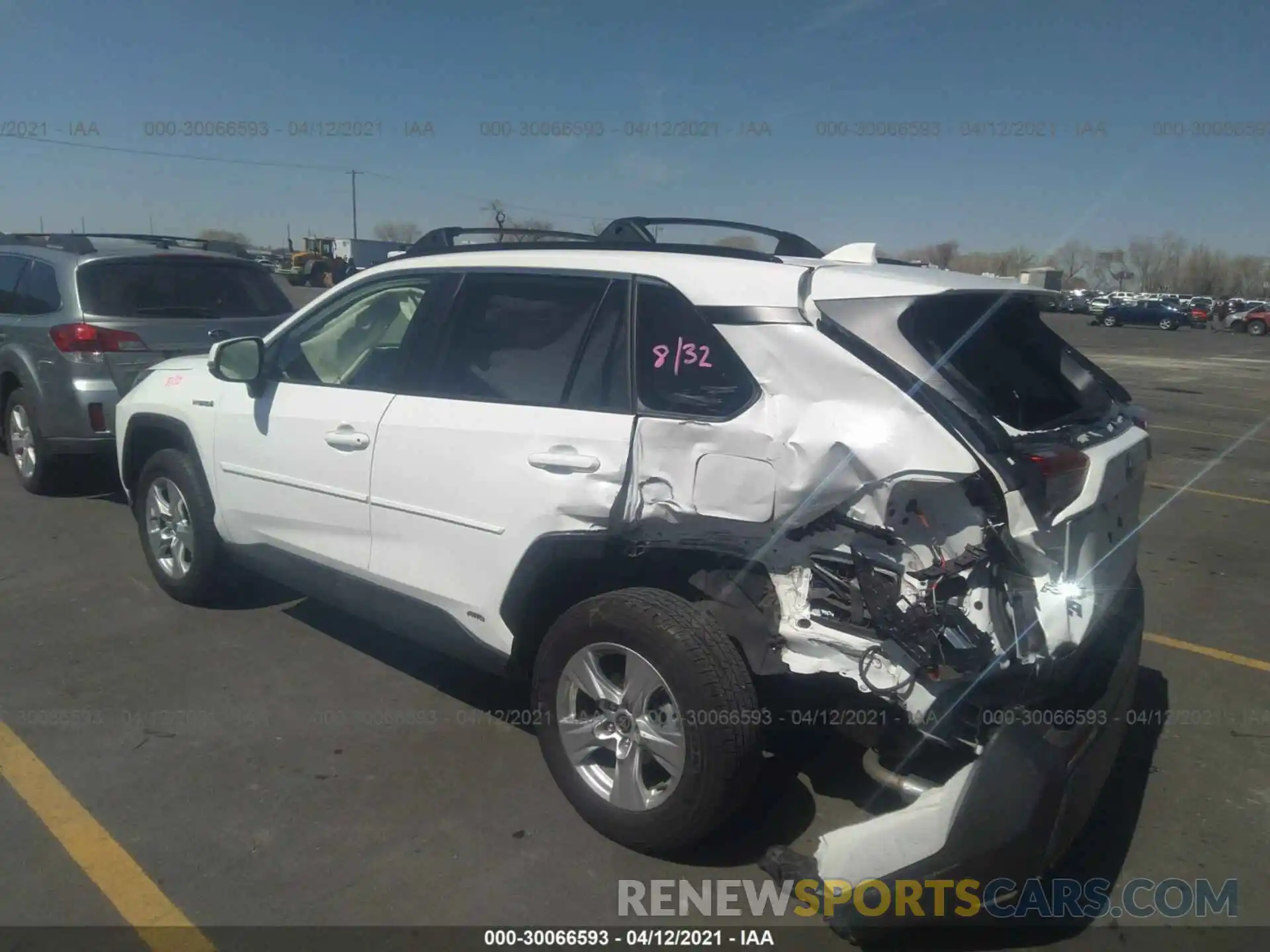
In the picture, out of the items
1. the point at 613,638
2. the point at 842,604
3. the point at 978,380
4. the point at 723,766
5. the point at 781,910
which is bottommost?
the point at 781,910

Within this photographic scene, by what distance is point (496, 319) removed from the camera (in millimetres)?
3709

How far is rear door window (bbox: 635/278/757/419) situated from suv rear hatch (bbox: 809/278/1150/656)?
338 millimetres

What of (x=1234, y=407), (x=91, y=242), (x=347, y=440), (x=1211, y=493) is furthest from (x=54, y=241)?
(x=1234, y=407)

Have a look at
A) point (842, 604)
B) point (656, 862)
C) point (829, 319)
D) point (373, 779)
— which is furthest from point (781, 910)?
point (829, 319)

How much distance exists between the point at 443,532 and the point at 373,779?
92cm

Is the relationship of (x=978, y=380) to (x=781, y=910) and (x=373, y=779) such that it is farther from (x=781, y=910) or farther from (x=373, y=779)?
(x=373, y=779)

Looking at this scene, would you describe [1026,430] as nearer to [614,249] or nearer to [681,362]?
[681,362]

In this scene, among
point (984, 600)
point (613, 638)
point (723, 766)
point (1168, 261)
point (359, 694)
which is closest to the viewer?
point (984, 600)

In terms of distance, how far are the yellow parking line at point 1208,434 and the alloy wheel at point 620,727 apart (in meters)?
11.1

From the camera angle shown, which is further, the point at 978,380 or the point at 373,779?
the point at 373,779

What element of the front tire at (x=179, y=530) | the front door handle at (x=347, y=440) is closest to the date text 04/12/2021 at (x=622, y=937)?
the front door handle at (x=347, y=440)

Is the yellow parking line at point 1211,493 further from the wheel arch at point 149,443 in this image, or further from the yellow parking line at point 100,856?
the yellow parking line at point 100,856

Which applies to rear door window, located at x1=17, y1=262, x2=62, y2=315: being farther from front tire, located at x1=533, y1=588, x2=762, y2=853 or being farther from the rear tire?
front tire, located at x1=533, y1=588, x2=762, y2=853

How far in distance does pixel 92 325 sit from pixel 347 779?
15.1ft
